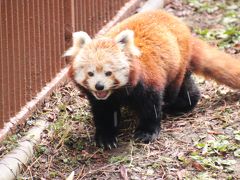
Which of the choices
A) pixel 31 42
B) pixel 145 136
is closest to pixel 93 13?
pixel 31 42

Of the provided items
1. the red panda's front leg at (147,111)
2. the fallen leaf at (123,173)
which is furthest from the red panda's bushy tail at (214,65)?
the fallen leaf at (123,173)

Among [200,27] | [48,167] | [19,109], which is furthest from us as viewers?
[200,27]

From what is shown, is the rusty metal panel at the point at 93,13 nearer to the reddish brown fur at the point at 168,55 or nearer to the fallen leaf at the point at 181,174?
the reddish brown fur at the point at 168,55

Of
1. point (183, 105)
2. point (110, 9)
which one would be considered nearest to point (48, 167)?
point (183, 105)

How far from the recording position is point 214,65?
20.6ft

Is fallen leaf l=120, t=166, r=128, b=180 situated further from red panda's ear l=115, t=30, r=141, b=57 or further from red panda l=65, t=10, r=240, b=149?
red panda's ear l=115, t=30, r=141, b=57

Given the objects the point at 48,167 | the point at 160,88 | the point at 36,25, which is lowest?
the point at 48,167

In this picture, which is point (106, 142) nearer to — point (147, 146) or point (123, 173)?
point (147, 146)

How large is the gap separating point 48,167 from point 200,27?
3.75 m

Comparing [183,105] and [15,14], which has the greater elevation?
[15,14]

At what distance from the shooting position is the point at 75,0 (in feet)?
22.5

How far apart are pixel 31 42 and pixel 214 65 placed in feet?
5.83

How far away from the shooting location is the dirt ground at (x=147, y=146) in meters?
5.21

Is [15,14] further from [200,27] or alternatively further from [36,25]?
[200,27]
